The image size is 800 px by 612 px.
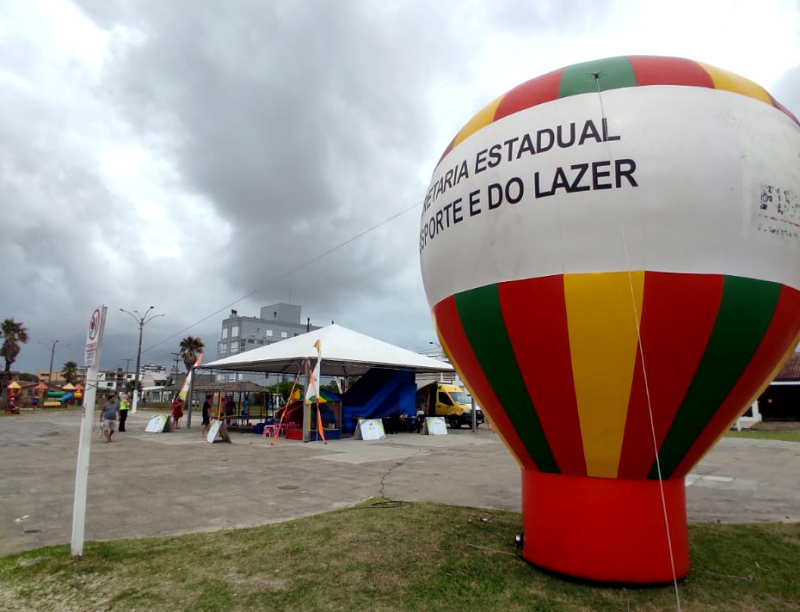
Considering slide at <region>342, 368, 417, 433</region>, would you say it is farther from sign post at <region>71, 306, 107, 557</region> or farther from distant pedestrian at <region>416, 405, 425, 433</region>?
sign post at <region>71, 306, 107, 557</region>

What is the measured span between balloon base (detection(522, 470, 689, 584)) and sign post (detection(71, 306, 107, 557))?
4.25 metres

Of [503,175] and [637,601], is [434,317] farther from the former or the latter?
[637,601]

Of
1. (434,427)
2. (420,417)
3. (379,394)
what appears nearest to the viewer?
(379,394)

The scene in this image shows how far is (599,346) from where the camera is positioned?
364cm

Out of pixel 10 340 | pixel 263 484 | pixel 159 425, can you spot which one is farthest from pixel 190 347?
pixel 263 484

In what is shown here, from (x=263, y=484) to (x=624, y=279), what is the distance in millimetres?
7207

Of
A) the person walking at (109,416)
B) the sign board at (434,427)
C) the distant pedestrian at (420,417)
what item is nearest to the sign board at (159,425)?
the person walking at (109,416)

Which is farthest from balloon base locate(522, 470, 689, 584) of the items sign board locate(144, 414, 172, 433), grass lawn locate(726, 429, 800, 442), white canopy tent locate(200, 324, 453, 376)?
grass lawn locate(726, 429, 800, 442)

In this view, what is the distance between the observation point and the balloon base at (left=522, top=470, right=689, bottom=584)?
4.00 meters

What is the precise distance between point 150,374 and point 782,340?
113 m

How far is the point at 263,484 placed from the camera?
865 centimetres

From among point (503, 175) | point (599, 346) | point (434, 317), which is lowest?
point (599, 346)

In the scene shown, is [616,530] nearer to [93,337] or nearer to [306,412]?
[93,337]

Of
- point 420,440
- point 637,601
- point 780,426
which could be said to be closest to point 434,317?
point 637,601
